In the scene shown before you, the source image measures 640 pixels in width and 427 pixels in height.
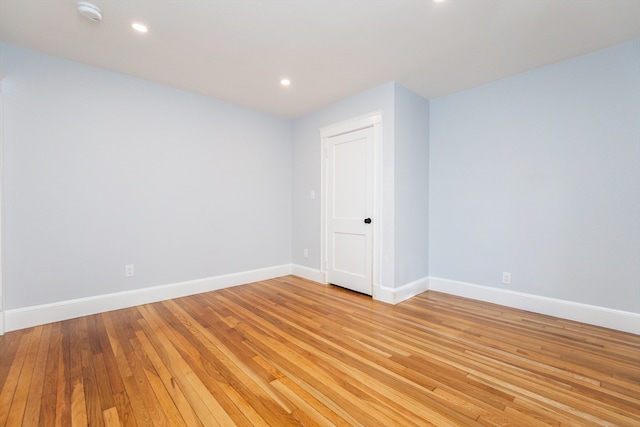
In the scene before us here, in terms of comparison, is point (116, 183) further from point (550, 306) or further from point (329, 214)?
point (550, 306)

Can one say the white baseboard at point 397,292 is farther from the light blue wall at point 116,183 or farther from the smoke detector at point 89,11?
the smoke detector at point 89,11

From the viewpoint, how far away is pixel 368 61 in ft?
8.92

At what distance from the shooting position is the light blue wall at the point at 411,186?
3230 mm

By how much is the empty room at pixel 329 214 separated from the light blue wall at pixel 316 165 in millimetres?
45

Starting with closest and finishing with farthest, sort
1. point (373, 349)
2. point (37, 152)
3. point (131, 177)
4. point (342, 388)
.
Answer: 1. point (342, 388)
2. point (373, 349)
3. point (37, 152)
4. point (131, 177)

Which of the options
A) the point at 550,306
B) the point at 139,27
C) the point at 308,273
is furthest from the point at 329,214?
the point at 139,27

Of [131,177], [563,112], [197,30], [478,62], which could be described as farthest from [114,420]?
[563,112]

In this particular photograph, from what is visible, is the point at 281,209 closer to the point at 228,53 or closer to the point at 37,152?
the point at 228,53

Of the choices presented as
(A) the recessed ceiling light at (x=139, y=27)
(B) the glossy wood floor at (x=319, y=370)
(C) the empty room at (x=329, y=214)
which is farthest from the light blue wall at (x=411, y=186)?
(A) the recessed ceiling light at (x=139, y=27)

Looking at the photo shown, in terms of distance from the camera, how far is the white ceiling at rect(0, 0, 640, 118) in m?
2.00

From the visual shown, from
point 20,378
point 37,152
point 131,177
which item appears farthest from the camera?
point 131,177

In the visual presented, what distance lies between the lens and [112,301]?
9.60ft

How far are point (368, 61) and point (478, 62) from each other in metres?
Answer: 1.12

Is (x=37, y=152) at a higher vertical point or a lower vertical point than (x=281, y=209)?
higher
